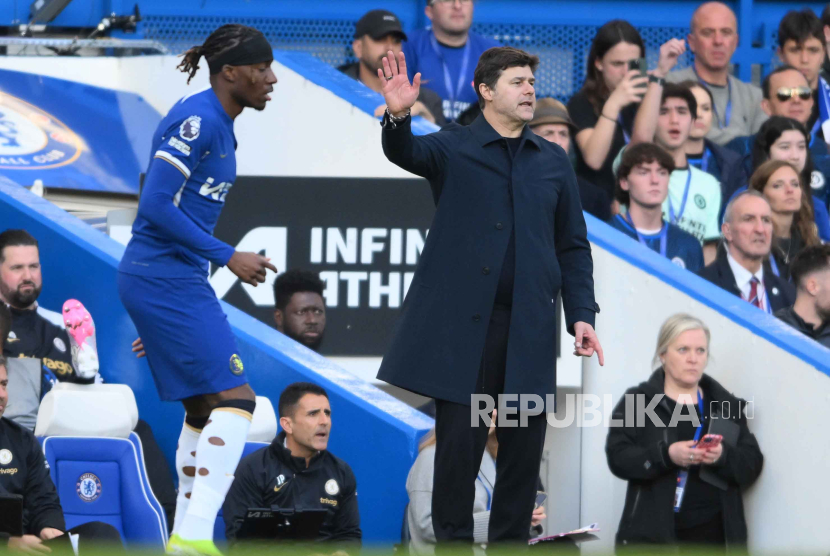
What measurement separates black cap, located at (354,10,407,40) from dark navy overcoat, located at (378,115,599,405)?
419cm

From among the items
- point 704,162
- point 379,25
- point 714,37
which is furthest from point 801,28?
point 379,25

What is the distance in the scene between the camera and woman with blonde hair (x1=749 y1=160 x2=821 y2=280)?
7602 millimetres

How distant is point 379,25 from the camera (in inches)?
316

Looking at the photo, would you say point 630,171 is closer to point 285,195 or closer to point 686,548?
point 285,195

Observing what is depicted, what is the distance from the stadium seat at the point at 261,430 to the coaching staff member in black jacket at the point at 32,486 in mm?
635

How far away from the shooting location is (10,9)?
30.8 feet

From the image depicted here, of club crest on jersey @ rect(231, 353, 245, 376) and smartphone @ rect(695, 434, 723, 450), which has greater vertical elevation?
club crest on jersey @ rect(231, 353, 245, 376)

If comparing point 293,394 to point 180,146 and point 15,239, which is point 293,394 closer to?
point 180,146

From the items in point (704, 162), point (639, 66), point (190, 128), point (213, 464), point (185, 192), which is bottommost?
point (213, 464)

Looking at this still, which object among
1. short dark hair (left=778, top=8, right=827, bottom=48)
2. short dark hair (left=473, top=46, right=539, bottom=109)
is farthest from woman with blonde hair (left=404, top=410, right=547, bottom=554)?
short dark hair (left=778, top=8, right=827, bottom=48)

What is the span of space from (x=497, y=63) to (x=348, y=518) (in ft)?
7.19

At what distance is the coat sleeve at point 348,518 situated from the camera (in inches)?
206

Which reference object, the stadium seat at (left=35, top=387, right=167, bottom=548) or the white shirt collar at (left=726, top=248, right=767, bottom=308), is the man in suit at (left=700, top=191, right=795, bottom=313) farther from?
the stadium seat at (left=35, top=387, right=167, bottom=548)

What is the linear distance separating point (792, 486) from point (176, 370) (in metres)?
2.79
